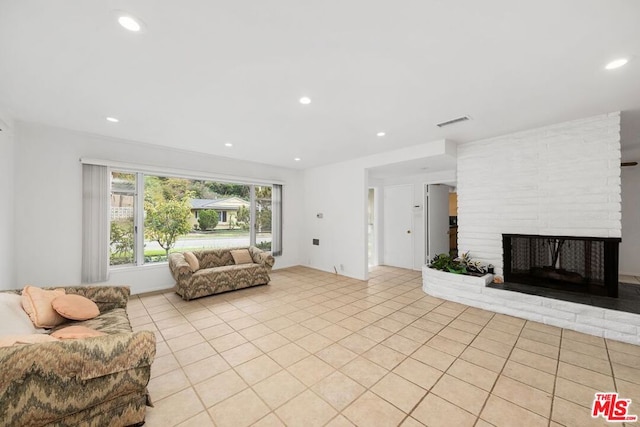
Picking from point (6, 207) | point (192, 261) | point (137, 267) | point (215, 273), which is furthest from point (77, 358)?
point (137, 267)

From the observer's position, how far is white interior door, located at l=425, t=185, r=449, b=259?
5895 mm

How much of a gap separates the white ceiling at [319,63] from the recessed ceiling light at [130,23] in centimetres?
5

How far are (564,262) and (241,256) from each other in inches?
213

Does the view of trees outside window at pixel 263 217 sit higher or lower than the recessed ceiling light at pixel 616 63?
lower

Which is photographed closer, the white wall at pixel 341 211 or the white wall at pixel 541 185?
the white wall at pixel 541 185

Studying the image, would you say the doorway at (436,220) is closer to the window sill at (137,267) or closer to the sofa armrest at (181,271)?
the sofa armrest at (181,271)

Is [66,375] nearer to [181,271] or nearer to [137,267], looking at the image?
[181,271]

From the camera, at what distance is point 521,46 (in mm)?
Result: 1819

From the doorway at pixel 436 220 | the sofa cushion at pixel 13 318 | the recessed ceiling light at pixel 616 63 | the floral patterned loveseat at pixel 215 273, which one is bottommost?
the floral patterned loveseat at pixel 215 273

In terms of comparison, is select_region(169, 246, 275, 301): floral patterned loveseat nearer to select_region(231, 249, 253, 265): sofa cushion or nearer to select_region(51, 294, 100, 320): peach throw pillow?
select_region(231, 249, 253, 265): sofa cushion

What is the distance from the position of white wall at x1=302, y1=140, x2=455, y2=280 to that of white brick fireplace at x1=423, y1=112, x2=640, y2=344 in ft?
3.74

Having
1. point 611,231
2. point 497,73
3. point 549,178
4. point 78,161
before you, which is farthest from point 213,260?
point 611,231

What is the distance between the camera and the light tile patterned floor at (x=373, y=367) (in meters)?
1.72

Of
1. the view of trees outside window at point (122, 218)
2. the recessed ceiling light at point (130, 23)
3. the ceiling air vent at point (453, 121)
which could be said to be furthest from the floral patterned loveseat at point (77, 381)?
the ceiling air vent at point (453, 121)
